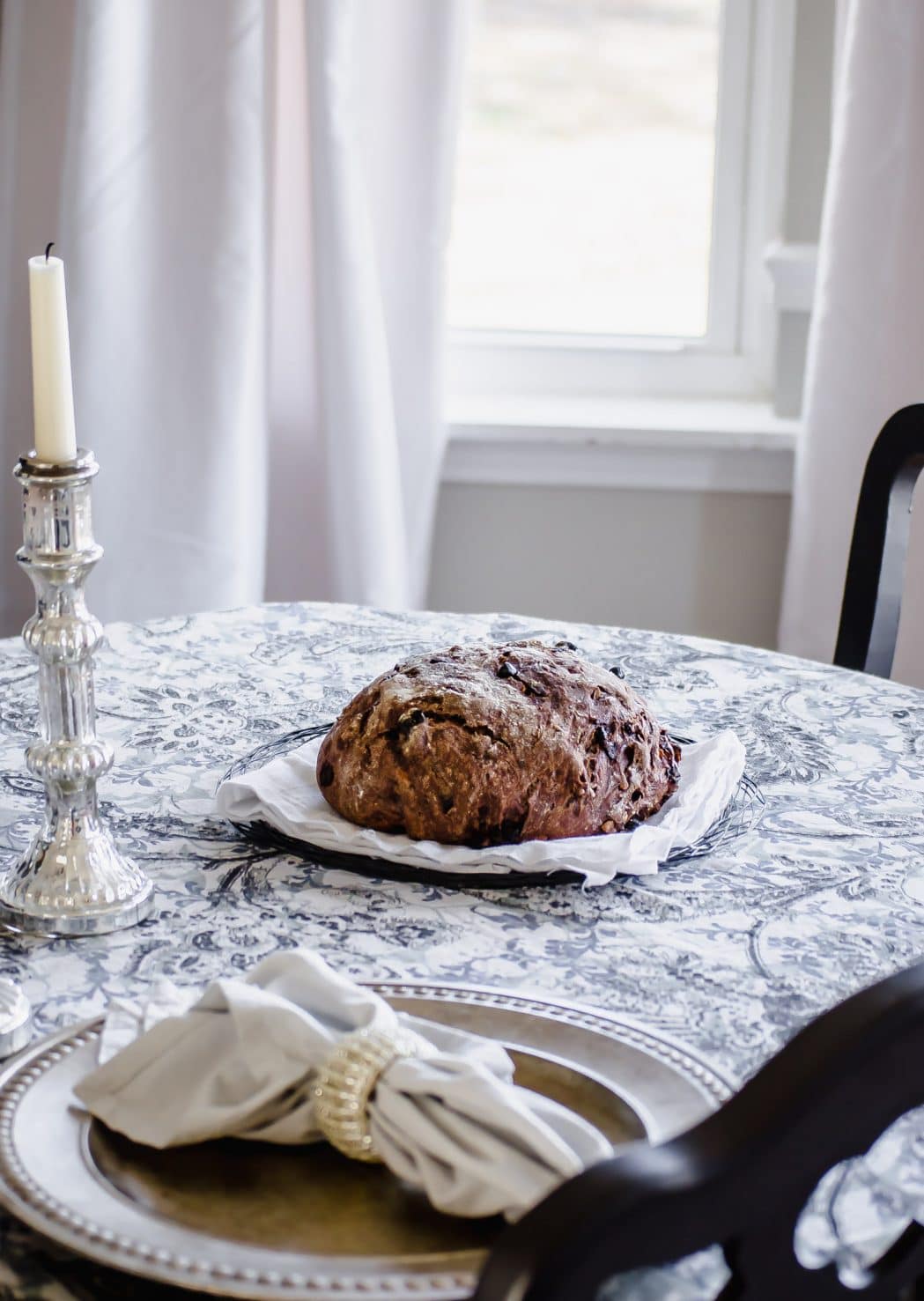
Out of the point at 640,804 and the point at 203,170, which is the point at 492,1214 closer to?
the point at 640,804

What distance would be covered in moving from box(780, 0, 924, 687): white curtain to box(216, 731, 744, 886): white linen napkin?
1175 millimetres

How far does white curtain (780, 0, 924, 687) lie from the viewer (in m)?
2.02

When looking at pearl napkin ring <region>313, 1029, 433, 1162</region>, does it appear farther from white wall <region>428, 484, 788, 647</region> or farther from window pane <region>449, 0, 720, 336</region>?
window pane <region>449, 0, 720, 336</region>

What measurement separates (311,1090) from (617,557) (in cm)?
187

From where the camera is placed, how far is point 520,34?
97.4 inches

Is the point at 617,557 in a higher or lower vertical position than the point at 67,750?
lower

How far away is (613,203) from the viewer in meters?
2.53

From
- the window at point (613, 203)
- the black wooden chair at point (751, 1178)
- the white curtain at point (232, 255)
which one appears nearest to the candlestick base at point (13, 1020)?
the black wooden chair at point (751, 1178)

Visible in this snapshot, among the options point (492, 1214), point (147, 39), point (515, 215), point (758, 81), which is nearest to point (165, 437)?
point (147, 39)

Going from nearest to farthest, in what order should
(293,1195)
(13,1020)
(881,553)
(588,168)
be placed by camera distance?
(293,1195) < (13,1020) < (881,553) < (588,168)

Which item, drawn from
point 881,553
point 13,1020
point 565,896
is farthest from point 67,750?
point 881,553

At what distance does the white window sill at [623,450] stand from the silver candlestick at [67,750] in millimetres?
1536

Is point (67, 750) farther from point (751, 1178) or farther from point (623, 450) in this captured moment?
point (623, 450)

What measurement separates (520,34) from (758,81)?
390 millimetres
